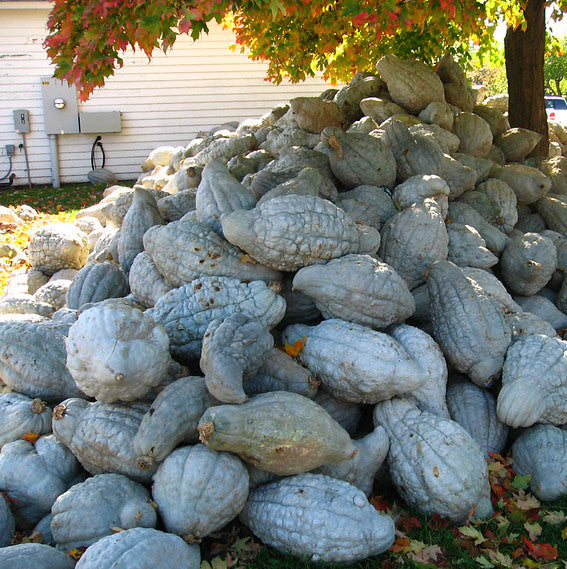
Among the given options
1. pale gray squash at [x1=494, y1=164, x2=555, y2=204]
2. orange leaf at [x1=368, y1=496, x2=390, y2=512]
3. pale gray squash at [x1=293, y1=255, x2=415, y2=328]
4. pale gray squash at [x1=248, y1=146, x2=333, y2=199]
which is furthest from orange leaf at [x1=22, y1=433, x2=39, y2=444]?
pale gray squash at [x1=494, y1=164, x2=555, y2=204]

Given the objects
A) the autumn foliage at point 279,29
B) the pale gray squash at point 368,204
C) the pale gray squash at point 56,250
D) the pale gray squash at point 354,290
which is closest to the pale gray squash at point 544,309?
the pale gray squash at point 368,204

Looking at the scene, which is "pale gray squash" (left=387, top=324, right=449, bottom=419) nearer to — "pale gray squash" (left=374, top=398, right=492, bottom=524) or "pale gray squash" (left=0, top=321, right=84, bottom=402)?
"pale gray squash" (left=374, top=398, right=492, bottom=524)

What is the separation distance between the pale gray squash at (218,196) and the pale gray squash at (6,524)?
1.96 m

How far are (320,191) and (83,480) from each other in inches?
97.8

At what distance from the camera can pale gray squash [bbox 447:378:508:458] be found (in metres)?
3.57

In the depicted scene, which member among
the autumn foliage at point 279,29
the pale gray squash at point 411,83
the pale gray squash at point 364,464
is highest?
the autumn foliage at point 279,29

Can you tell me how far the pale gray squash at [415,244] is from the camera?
422 centimetres

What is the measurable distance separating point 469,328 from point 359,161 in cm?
178

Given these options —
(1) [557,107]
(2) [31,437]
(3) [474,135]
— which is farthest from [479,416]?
(1) [557,107]

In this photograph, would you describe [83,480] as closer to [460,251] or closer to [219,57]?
[460,251]

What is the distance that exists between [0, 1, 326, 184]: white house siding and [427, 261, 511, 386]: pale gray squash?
12508 mm

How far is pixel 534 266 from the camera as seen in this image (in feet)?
15.0

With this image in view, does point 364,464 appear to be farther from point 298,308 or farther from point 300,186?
point 300,186

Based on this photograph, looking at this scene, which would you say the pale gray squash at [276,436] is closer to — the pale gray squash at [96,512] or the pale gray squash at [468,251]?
the pale gray squash at [96,512]
